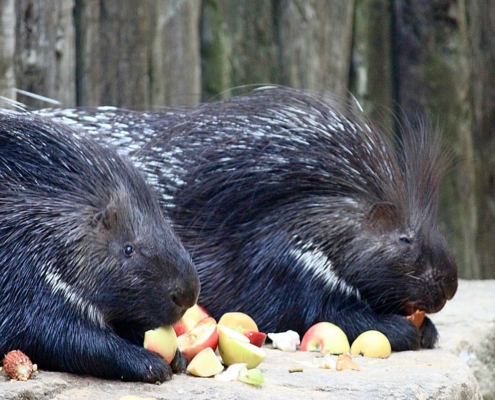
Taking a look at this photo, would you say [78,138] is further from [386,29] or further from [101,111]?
[386,29]

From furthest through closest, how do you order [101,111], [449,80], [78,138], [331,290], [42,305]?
[449,80] → [101,111] → [331,290] → [78,138] → [42,305]

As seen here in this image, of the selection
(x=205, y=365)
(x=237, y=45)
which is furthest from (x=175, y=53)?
(x=205, y=365)

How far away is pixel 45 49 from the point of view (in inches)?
176

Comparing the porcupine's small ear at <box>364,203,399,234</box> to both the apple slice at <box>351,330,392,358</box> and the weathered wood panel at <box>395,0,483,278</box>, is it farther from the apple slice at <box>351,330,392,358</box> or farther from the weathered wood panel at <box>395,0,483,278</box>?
the weathered wood panel at <box>395,0,483,278</box>

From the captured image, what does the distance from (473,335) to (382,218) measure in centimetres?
78

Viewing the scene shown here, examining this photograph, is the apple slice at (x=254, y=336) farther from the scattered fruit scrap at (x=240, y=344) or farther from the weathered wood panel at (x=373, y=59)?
the weathered wood panel at (x=373, y=59)

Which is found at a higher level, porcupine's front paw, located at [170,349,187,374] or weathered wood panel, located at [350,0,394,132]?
weathered wood panel, located at [350,0,394,132]

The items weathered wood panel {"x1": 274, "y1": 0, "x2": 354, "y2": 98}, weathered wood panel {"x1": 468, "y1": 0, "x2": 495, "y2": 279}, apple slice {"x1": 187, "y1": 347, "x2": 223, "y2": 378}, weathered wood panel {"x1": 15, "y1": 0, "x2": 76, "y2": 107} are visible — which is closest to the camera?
apple slice {"x1": 187, "y1": 347, "x2": 223, "y2": 378}

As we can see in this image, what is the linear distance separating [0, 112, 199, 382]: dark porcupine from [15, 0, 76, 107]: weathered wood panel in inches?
56.5

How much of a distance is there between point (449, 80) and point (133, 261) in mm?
3526

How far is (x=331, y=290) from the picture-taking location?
12.5 feet

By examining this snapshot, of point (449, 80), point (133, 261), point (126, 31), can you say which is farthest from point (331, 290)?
point (449, 80)

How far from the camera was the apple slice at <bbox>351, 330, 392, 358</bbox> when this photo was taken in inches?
139

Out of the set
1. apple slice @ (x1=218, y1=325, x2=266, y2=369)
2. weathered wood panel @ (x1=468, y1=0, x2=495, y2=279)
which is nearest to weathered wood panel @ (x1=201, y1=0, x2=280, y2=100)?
weathered wood panel @ (x1=468, y1=0, x2=495, y2=279)
